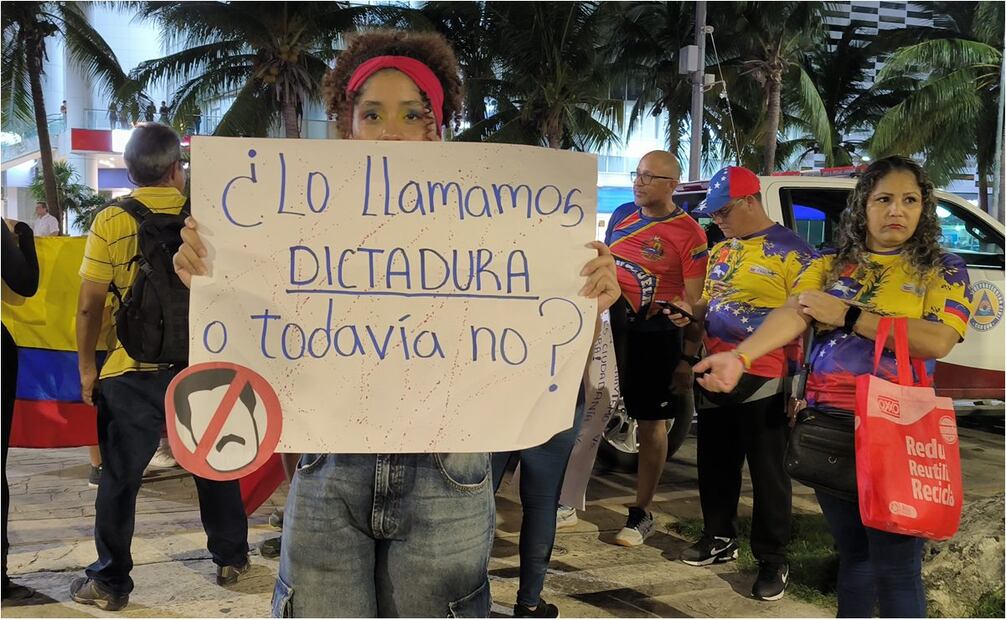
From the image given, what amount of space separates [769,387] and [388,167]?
2775 millimetres

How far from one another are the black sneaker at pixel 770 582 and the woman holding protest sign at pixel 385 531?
2.56 meters

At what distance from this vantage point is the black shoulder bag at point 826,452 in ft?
8.64

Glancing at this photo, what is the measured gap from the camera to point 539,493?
3234 mm

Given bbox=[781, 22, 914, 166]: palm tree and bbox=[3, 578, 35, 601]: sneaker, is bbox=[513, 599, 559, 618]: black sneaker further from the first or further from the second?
bbox=[781, 22, 914, 166]: palm tree

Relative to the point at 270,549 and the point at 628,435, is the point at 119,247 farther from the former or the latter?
the point at 628,435

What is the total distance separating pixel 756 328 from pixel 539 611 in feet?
5.20

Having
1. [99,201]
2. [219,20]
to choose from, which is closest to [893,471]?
[219,20]

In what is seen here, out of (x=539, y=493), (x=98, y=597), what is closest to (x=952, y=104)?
(x=539, y=493)

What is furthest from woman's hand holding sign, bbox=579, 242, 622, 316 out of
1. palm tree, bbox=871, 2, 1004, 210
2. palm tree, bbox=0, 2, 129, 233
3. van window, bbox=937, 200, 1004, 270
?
palm tree, bbox=0, 2, 129, 233

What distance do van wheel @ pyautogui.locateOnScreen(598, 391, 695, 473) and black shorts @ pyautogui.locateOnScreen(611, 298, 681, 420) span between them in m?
0.09

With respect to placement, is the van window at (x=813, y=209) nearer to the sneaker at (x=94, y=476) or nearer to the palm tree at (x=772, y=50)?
the sneaker at (x=94, y=476)

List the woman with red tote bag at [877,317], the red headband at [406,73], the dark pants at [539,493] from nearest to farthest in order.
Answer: the red headband at [406,73] → the woman with red tote bag at [877,317] → the dark pants at [539,493]

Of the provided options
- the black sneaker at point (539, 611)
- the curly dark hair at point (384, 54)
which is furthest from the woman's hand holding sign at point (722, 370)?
the black sneaker at point (539, 611)

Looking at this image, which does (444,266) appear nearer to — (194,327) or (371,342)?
(371,342)
